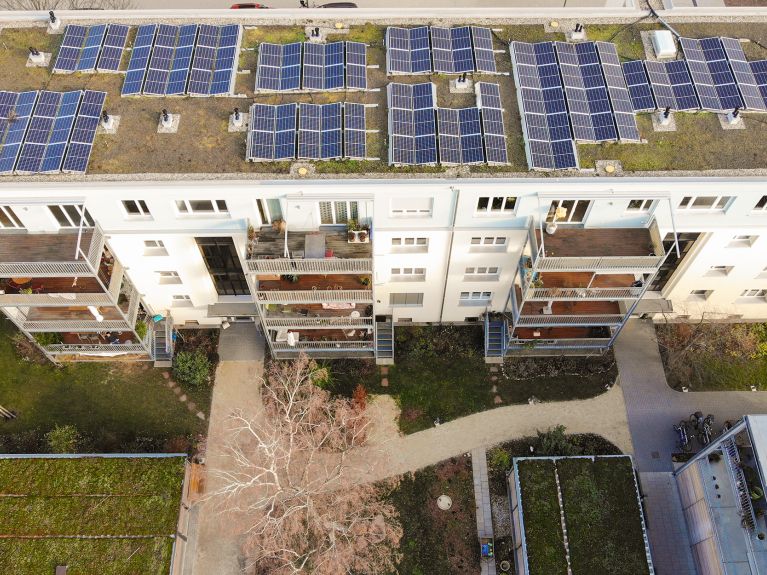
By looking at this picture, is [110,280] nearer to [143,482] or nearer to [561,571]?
[143,482]

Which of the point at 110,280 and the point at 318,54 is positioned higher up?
the point at 318,54

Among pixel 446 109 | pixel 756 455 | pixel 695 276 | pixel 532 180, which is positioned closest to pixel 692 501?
A: pixel 756 455

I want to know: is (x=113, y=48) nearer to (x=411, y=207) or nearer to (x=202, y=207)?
(x=202, y=207)

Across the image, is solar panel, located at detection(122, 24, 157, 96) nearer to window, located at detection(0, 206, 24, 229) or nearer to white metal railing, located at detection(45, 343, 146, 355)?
window, located at detection(0, 206, 24, 229)

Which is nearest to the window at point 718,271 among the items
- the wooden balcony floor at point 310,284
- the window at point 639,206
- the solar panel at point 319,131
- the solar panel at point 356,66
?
the window at point 639,206

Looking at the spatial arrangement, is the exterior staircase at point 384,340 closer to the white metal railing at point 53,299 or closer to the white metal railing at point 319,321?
the white metal railing at point 319,321

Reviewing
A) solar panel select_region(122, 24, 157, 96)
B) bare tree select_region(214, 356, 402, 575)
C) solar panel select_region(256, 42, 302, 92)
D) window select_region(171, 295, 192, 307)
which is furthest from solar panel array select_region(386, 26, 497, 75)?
window select_region(171, 295, 192, 307)

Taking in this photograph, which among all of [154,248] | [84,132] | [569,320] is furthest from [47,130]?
[569,320]
